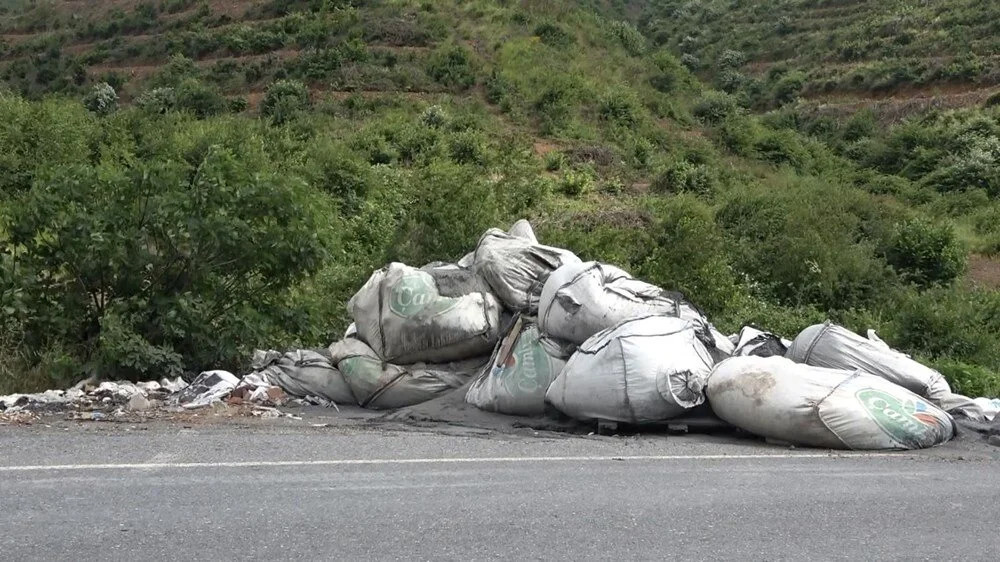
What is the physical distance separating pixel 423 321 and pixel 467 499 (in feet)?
8.73

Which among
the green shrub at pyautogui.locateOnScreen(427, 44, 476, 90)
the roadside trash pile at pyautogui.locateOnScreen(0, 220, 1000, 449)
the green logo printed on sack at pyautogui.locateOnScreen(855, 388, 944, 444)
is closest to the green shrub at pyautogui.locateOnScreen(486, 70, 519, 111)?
the green shrub at pyautogui.locateOnScreen(427, 44, 476, 90)

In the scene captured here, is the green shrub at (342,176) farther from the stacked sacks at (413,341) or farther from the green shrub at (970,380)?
the green shrub at (970,380)

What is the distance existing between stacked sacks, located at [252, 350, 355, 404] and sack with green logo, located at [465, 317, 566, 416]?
93cm

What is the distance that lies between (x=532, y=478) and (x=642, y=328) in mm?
1676

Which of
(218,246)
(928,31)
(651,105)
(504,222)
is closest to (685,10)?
(928,31)

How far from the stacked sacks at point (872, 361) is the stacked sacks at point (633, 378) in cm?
83

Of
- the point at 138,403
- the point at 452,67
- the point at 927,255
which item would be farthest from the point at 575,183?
the point at 138,403

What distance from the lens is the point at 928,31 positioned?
41812 mm

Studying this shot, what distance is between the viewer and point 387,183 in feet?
61.7

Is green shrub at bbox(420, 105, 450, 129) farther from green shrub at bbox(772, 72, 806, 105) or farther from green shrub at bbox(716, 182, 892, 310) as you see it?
green shrub at bbox(772, 72, 806, 105)

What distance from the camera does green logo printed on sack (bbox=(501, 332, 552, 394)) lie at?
631 cm

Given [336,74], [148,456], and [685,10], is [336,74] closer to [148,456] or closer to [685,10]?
[148,456]

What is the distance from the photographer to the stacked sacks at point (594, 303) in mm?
6398

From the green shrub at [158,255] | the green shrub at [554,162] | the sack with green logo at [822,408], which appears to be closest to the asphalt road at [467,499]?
the sack with green logo at [822,408]
